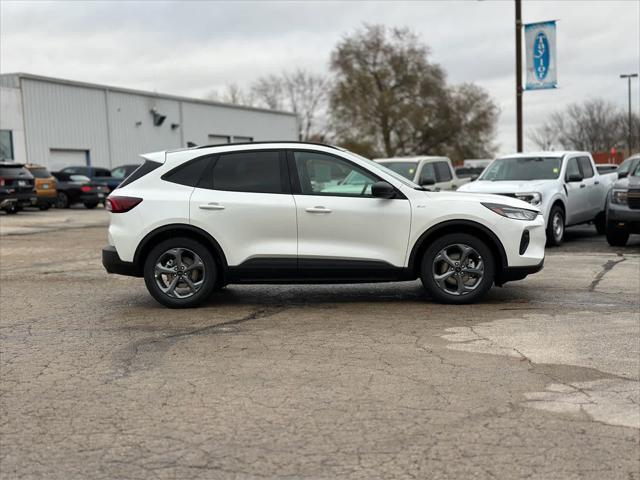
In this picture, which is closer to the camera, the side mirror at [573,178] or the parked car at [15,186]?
the side mirror at [573,178]

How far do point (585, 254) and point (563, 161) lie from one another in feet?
8.76

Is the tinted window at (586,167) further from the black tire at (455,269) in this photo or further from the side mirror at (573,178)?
the black tire at (455,269)

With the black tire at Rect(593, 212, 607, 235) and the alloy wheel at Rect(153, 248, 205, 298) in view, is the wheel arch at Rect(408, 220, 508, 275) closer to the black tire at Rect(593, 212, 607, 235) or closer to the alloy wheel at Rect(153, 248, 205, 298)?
the alloy wheel at Rect(153, 248, 205, 298)

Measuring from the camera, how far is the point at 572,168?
15164 mm

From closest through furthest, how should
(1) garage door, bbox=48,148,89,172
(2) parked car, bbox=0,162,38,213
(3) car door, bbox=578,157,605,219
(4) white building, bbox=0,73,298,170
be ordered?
(3) car door, bbox=578,157,605,219 < (2) parked car, bbox=0,162,38,213 < (4) white building, bbox=0,73,298,170 < (1) garage door, bbox=48,148,89,172

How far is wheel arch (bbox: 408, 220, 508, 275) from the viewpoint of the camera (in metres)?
8.09

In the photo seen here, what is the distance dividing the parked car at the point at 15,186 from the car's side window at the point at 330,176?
18871 mm

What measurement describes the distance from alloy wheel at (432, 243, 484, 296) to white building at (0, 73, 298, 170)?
1205 inches

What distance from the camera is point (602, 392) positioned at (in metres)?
5.13

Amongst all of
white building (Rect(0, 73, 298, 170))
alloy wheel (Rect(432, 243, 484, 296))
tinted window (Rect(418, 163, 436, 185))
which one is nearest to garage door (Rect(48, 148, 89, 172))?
white building (Rect(0, 73, 298, 170))

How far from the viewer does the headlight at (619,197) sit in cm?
1309

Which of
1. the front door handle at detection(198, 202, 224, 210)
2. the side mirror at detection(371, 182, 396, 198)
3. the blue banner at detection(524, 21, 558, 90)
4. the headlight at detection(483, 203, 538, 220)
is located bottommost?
the headlight at detection(483, 203, 538, 220)

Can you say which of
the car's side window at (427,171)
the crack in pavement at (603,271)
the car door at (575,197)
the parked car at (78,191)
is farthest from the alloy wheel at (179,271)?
the parked car at (78,191)

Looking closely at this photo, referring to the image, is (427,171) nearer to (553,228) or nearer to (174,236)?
(553,228)
